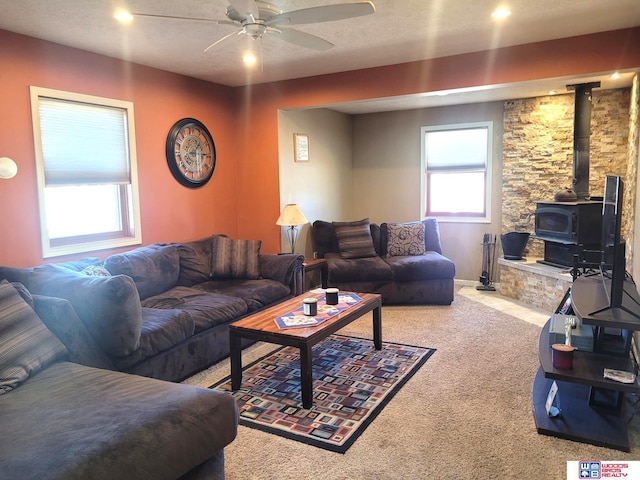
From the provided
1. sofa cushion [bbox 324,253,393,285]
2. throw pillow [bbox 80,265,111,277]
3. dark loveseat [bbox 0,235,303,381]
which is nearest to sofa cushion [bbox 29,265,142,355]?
dark loveseat [bbox 0,235,303,381]

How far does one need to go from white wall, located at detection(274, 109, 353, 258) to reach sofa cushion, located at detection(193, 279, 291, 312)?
106 cm

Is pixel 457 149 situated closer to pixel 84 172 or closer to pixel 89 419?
pixel 84 172

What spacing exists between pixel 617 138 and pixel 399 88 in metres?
2.74

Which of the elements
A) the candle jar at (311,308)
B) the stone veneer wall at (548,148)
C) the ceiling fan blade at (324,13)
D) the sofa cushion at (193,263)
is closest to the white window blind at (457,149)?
the stone veneer wall at (548,148)

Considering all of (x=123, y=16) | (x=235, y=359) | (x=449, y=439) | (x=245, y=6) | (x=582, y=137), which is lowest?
(x=449, y=439)

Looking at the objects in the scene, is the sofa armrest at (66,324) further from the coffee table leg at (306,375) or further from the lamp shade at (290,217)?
the lamp shade at (290,217)

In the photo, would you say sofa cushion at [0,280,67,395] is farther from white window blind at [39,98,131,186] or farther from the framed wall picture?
the framed wall picture

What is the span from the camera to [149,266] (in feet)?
13.2

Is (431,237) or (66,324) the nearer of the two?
(66,324)

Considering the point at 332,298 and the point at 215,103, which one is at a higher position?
the point at 215,103

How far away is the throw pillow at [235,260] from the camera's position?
15.3 feet

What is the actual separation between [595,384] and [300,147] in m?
4.19

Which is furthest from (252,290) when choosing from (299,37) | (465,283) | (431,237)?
(465,283)

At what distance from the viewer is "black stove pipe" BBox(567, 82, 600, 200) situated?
495 centimetres
